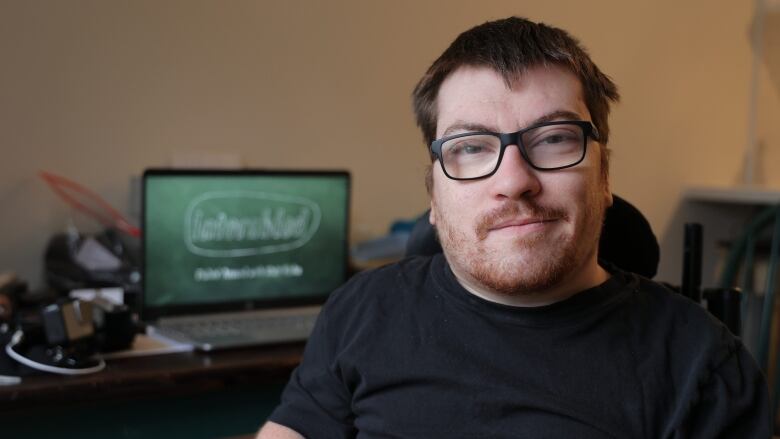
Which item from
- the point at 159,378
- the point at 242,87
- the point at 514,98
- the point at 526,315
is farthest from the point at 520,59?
the point at 242,87

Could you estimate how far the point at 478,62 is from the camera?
1089mm

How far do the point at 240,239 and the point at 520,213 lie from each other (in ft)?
2.81

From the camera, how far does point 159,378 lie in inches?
54.7

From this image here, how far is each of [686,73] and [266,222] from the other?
6.26 feet

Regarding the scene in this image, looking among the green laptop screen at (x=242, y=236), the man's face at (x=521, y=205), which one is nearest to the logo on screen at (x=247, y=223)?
the green laptop screen at (x=242, y=236)

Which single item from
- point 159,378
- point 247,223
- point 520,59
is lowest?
point 159,378

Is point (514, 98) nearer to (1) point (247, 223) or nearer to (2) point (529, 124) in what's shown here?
(2) point (529, 124)

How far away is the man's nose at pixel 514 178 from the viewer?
99cm

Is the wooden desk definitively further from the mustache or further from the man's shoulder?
the mustache

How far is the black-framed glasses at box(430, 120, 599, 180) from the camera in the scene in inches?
40.2

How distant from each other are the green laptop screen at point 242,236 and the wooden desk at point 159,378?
20 cm

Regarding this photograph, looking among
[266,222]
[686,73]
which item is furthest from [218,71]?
[686,73]

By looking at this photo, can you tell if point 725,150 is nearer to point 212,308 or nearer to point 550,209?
point 212,308

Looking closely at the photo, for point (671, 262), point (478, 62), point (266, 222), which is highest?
point (478, 62)
